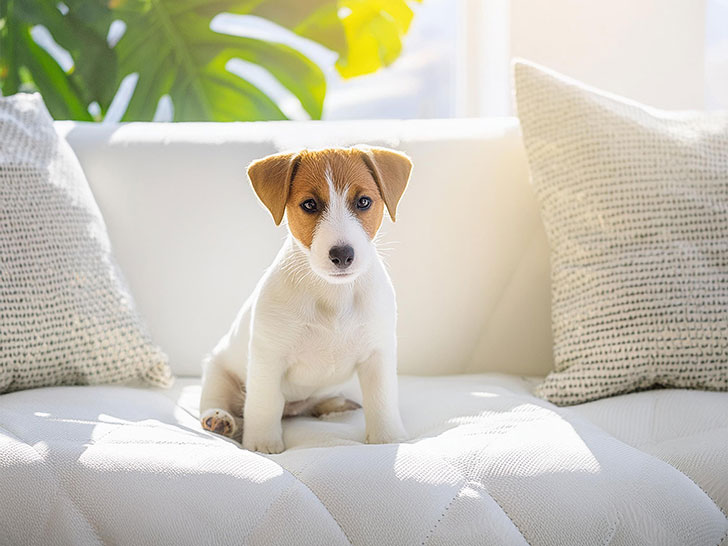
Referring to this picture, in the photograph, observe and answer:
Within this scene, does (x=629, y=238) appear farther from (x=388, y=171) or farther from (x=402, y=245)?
(x=388, y=171)

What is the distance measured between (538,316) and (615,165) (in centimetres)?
37

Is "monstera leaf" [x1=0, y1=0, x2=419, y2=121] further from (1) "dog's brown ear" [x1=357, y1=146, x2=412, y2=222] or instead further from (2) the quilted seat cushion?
(2) the quilted seat cushion

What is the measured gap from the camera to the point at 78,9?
2355mm

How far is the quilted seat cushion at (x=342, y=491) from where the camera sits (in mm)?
868

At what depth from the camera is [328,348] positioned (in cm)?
115

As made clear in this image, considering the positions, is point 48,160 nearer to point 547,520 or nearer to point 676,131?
point 547,520

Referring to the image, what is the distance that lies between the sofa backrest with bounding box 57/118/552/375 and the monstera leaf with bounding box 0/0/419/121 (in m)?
0.71

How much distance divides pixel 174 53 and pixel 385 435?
1676mm

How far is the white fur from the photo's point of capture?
1.13 meters

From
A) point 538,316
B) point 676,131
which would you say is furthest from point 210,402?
point 676,131

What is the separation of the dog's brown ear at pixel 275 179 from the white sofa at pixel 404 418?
0.35 m

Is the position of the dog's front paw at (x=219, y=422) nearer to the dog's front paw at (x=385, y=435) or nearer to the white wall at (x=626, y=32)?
the dog's front paw at (x=385, y=435)

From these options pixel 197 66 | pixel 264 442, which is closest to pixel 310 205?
pixel 264 442

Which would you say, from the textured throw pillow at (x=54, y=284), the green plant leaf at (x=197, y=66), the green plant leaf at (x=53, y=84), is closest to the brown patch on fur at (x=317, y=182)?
the textured throw pillow at (x=54, y=284)
